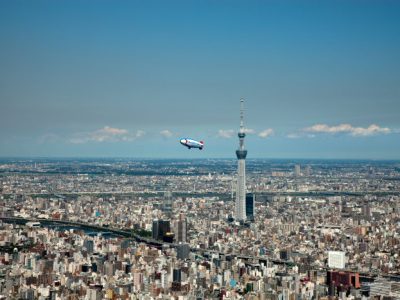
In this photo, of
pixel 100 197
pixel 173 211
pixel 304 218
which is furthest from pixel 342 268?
pixel 100 197

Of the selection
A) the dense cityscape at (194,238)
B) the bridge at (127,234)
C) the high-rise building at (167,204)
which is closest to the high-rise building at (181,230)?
the dense cityscape at (194,238)

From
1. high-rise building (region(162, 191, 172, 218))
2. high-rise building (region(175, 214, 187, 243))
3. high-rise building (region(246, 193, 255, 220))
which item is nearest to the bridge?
high-rise building (region(175, 214, 187, 243))

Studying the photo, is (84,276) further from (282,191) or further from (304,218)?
(282,191)

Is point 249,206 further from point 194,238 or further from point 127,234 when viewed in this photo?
point 194,238

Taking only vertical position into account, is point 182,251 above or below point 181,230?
below

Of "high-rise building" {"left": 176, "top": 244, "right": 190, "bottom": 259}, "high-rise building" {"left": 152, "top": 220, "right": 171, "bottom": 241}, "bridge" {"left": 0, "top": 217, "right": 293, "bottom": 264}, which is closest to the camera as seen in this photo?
"high-rise building" {"left": 176, "top": 244, "right": 190, "bottom": 259}

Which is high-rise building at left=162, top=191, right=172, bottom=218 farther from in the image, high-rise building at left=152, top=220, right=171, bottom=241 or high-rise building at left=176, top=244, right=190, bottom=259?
high-rise building at left=176, top=244, right=190, bottom=259

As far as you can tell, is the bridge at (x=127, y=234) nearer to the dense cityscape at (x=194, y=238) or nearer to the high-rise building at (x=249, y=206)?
the dense cityscape at (x=194, y=238)

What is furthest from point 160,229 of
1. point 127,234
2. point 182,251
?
point 182,251
